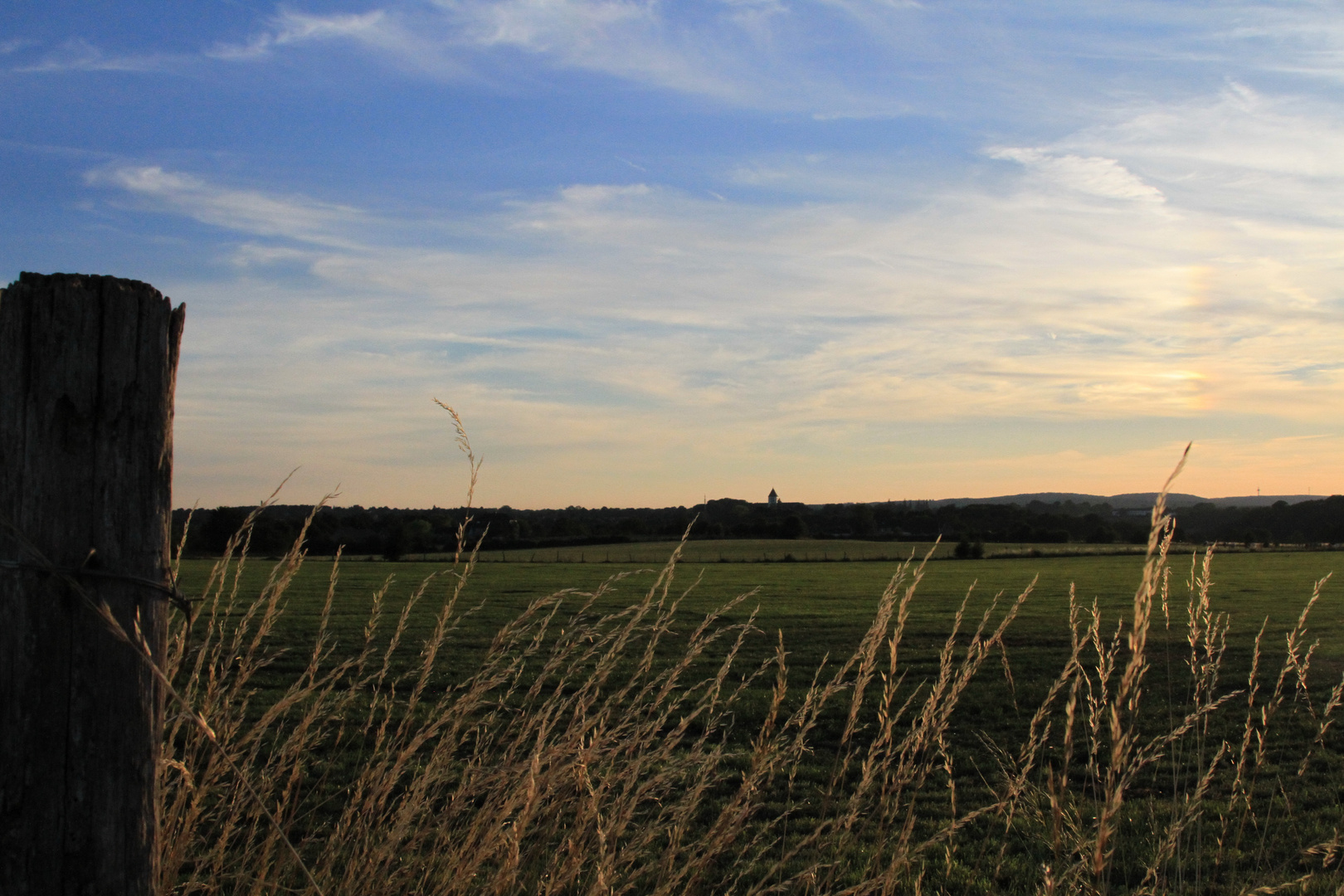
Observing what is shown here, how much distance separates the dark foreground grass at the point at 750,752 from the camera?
7.34ft

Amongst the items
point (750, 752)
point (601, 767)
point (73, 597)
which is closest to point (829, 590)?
point (750, 752)

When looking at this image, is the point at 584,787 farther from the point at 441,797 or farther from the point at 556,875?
the point at 441,797

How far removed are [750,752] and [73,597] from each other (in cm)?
674

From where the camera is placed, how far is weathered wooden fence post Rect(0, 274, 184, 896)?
151 centimetres

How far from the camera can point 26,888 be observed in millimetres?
1484

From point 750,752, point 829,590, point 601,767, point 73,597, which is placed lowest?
point 829,590

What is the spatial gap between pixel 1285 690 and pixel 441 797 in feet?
41.1

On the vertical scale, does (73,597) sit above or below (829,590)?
above

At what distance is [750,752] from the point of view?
7594 millimetres

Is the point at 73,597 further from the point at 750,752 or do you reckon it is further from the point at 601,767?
the point at 750,752

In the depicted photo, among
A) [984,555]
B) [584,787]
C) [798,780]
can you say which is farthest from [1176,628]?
[984,555]

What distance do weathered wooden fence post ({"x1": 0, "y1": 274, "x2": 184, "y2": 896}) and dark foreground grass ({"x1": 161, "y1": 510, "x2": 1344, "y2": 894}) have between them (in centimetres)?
16

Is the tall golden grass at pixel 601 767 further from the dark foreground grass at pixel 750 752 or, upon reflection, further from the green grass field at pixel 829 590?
the green grass field at pixel 829 590

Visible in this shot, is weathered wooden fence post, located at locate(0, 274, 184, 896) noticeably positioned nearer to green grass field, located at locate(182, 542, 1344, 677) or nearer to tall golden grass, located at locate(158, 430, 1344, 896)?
tall golden grass, located at locate(158, 430, 1344, 896)
